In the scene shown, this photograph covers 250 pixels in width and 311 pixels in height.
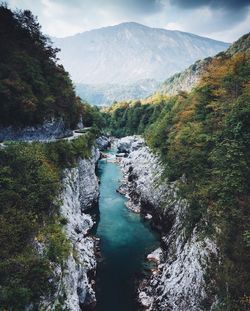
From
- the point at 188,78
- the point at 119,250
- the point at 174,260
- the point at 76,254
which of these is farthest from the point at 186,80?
the point at 76,254

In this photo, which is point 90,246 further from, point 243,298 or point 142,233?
point 243,298

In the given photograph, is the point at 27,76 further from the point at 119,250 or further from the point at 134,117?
the point at 134,117

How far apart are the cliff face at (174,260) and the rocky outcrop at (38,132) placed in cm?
1560

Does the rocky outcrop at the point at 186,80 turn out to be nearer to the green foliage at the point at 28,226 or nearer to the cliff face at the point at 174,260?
the cliff face at the point at 174,260

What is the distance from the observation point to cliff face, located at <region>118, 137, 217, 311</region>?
1966cm

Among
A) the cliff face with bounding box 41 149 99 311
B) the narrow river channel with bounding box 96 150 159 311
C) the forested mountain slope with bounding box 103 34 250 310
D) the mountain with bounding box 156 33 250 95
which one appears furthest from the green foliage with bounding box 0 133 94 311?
the mountain with bounding box 156 33 250 95

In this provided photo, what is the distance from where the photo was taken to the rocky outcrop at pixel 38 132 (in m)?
30.0

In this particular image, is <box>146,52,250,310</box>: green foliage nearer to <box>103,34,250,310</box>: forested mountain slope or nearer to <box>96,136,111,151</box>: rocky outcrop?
<box>103,34,250,310</box>: forested mountain slope

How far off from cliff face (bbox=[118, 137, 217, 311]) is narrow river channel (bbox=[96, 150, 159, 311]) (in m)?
1.35

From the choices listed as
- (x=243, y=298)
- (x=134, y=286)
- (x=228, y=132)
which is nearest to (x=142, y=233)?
(x=134, y=286)

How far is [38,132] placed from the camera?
33781 mm

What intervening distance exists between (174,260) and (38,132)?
70.0 feet

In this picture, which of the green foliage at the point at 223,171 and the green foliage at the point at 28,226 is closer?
the green foliage at the point at 28,226

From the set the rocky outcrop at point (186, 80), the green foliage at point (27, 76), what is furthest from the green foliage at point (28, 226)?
the rocky outcrop at point (186, 80)
